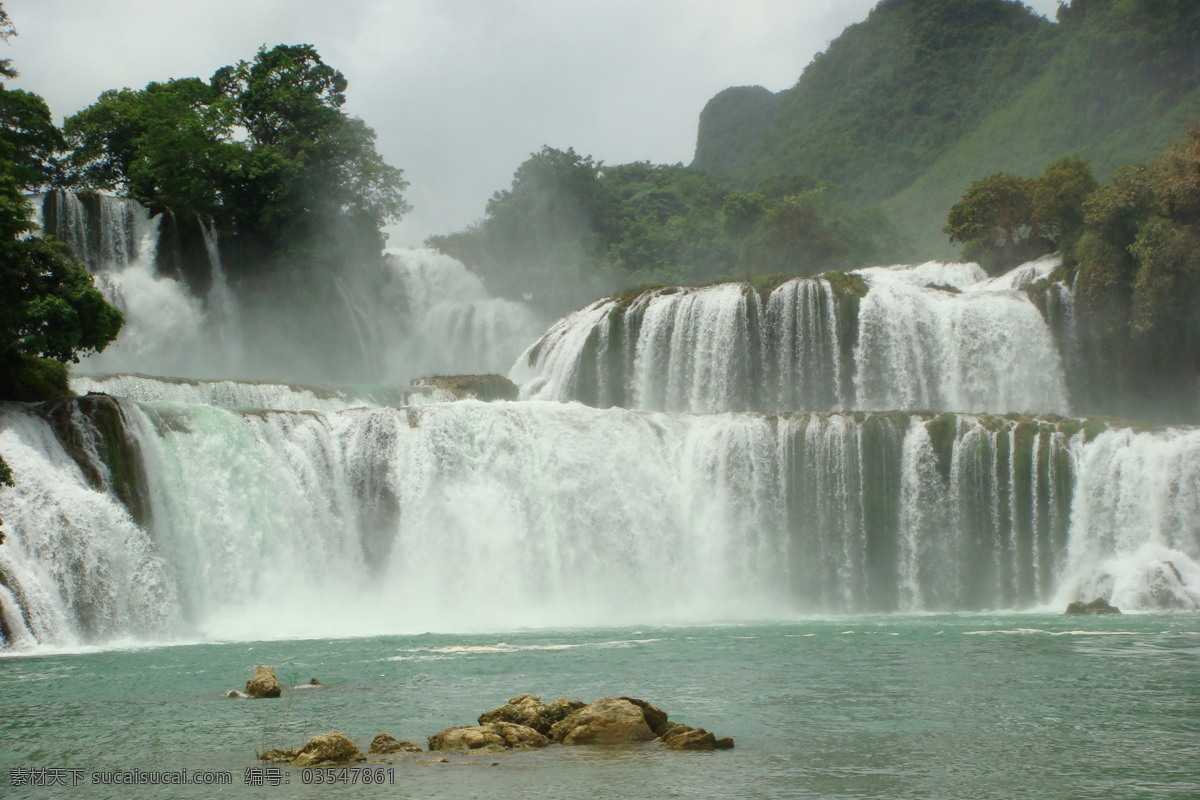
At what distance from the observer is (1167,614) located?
22391 mm

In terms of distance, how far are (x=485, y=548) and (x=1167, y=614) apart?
43.2 feet

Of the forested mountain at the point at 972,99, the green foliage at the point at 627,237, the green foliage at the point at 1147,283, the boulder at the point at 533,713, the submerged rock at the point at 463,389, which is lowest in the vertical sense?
the boulder at the point at 533,713

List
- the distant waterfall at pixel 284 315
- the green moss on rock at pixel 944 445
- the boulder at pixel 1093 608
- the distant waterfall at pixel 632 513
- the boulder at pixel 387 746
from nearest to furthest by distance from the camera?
the boulder at pixel 387 746
the boulder at pixel 1093 608
the distant waterfall at pixel 632 513
the green moss on rock at pixel 944 445
the distant waterfall at pixel 284 315

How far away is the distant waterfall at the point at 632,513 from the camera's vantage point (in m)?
23.5

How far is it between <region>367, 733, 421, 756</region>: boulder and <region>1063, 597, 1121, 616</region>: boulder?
16.2 m

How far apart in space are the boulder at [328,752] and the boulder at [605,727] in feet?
6.30

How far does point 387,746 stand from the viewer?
35.5ft

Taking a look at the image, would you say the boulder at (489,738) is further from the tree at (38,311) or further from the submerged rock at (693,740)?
the tree at (38,311)

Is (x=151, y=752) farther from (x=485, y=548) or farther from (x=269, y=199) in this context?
(x=269, y=199)

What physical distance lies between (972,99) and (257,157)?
172ft

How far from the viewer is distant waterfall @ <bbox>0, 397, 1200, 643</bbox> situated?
2350cm

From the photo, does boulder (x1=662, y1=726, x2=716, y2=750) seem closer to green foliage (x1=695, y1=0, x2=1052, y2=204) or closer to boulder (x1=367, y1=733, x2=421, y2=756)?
boulder (x1=367, y1=733, x2=421, y2=756)

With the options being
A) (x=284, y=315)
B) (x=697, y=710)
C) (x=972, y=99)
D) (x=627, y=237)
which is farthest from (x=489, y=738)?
(x=972, y=99)

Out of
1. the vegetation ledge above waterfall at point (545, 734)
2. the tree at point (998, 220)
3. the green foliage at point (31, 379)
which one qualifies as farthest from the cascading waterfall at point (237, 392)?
the tree at point (998, 220)
